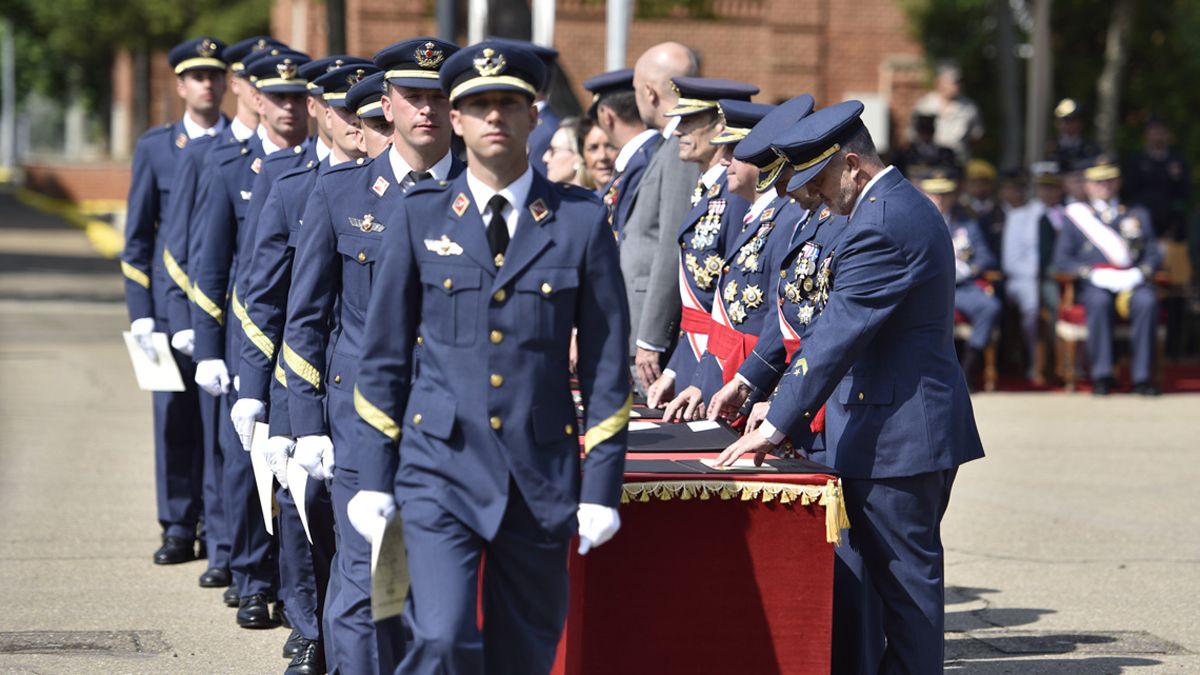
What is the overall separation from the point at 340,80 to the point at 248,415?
4.09 ft

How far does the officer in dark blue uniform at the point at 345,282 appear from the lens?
17.8 ft

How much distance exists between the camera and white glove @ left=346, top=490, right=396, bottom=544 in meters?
4.60

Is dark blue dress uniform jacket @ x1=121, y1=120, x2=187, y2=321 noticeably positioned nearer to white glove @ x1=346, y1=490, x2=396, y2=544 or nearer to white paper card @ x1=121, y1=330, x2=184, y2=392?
white paper card @ x1=121, y1=330, x2=184, y2=392

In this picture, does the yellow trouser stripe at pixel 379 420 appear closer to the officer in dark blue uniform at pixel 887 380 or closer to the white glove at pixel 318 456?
the white glove at pixel 318 456

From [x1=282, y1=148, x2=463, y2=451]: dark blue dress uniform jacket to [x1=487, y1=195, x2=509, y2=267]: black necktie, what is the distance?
3.20 feet

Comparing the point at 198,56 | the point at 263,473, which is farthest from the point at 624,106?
the point at 263,473

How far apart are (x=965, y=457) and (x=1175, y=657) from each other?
184cm

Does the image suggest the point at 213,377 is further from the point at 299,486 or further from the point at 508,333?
the point at 508,333

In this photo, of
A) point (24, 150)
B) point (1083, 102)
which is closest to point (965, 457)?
point (1083, 102)

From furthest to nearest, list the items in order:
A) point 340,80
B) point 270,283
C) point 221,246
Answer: point 221,246 < point 340,80 < point 270,283

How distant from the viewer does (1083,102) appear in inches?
1036

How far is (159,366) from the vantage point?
8.46 metres

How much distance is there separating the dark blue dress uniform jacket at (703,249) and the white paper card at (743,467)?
58.1 inches

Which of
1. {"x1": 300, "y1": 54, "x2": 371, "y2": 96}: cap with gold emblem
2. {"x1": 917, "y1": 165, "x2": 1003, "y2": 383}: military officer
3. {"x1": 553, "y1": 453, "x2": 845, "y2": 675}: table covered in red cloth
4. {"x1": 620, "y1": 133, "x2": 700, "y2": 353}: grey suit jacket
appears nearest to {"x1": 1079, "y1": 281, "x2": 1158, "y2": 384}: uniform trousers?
{"x1": 917, "y1": 165, "x2": 1003, "y2": 383}: military officer
